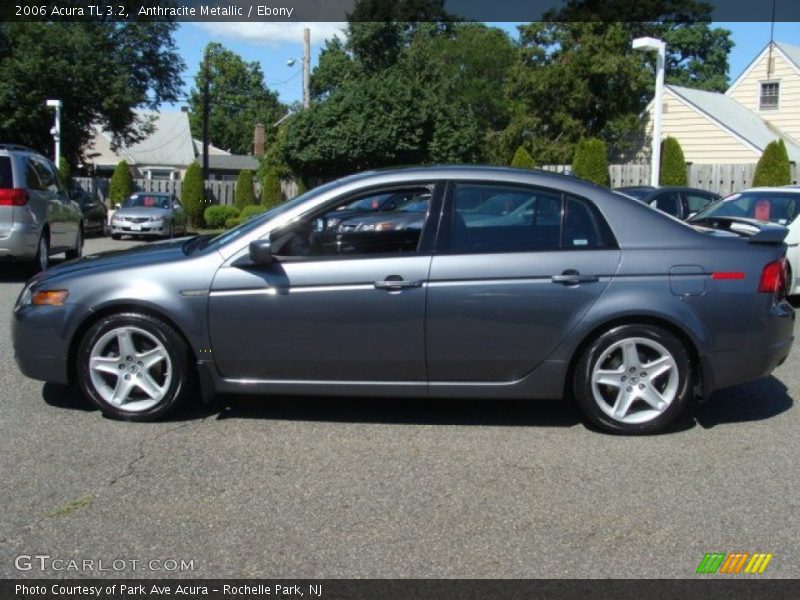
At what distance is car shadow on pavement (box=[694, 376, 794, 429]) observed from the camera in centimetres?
614

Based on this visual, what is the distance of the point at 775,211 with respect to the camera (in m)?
11.3

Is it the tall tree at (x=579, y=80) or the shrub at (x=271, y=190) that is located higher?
the tall tree at (x=579, y=80)

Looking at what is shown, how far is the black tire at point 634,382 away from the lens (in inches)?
219

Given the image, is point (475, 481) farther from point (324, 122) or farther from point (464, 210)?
point (324, 122)

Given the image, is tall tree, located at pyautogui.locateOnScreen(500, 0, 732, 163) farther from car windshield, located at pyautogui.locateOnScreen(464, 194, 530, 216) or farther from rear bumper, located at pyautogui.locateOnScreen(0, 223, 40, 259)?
car windshield, located at pyautogui.locateOnScreen(464, 194, 530, 216)

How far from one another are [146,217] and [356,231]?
2016cm

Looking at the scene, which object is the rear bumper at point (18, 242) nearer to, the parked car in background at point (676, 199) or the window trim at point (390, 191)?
the window trim at point (390, 191)

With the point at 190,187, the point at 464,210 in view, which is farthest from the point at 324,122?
the point at 464,210

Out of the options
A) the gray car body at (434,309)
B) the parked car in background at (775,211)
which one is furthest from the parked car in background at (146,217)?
the gray car body at (434,309)

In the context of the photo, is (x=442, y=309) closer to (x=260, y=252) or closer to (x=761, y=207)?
(x=260, y=252)

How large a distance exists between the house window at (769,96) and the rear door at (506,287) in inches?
1353

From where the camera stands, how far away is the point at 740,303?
5.61 meters

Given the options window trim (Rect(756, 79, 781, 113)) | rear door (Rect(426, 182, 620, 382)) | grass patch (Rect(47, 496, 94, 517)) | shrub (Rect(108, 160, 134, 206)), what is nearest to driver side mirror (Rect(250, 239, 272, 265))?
rear door (Rect(426, 182, 620, 382))
